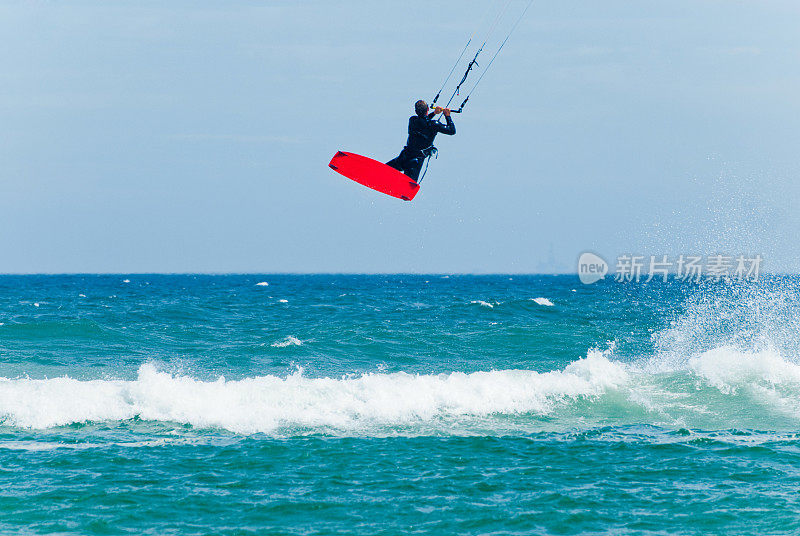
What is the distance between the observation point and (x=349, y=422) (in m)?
12.1

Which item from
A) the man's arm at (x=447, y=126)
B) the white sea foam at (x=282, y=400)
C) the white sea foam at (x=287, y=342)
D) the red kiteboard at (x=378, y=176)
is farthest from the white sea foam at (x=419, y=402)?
the white sea foam at (x=287, y=342)

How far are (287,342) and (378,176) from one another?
11823mm

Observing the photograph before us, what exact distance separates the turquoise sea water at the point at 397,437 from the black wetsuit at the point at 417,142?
13.4 feet

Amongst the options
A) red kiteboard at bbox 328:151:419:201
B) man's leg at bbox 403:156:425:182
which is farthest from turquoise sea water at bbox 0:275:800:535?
man's leg at bbox 403:156:425:182

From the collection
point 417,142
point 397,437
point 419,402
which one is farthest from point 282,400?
point 417,142

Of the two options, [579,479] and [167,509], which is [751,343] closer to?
[579,479]

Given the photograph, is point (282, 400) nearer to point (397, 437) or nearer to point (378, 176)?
point (397, 437)

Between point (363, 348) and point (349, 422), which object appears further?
point (363, 348)

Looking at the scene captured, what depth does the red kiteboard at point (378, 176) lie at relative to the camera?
10852 mm

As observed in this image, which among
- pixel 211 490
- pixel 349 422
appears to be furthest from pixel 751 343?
pixel 211 490

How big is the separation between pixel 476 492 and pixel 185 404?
6.15 m

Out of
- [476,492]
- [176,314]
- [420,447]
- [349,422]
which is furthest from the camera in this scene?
[176,314]

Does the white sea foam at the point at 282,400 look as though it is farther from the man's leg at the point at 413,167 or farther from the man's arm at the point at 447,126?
the man's arm at the point at 447,126

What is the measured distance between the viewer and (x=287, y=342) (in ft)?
71.5
